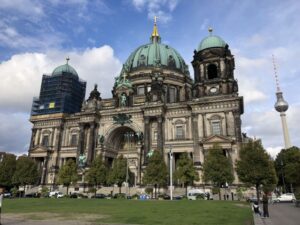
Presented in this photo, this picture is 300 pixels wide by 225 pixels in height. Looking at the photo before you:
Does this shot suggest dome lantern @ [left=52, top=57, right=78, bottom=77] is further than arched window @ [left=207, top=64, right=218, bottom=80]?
Yes

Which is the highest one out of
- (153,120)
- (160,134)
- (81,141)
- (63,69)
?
(63,69)

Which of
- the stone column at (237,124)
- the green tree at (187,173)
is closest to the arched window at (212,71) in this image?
the stone column at (237,124)

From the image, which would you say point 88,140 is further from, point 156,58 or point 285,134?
point 285,134

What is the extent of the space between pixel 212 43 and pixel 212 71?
6170mm

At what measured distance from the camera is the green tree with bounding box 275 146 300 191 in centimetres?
5953

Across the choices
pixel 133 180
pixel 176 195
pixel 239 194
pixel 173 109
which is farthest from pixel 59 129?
pixel 239 194

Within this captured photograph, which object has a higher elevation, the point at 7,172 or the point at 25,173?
the point at 7,172

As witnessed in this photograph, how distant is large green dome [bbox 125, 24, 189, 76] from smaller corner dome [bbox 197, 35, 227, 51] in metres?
15.0

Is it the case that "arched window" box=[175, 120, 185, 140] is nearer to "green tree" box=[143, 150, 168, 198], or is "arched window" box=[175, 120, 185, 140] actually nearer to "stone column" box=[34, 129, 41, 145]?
"green tree" box=[143, 150, 168, 198]

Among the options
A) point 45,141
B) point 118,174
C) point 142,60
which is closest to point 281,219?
point 118,174

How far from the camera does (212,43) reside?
59.3 meters

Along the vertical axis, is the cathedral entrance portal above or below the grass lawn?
above

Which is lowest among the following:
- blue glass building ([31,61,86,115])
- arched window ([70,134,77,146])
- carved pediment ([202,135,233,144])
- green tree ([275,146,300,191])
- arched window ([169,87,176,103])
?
green tree ([275,146,300,191])

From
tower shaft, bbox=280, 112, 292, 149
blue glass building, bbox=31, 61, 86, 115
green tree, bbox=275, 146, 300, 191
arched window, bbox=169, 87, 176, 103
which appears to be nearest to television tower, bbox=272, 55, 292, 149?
tower shaft, bbox=280, 112, 292, 149
